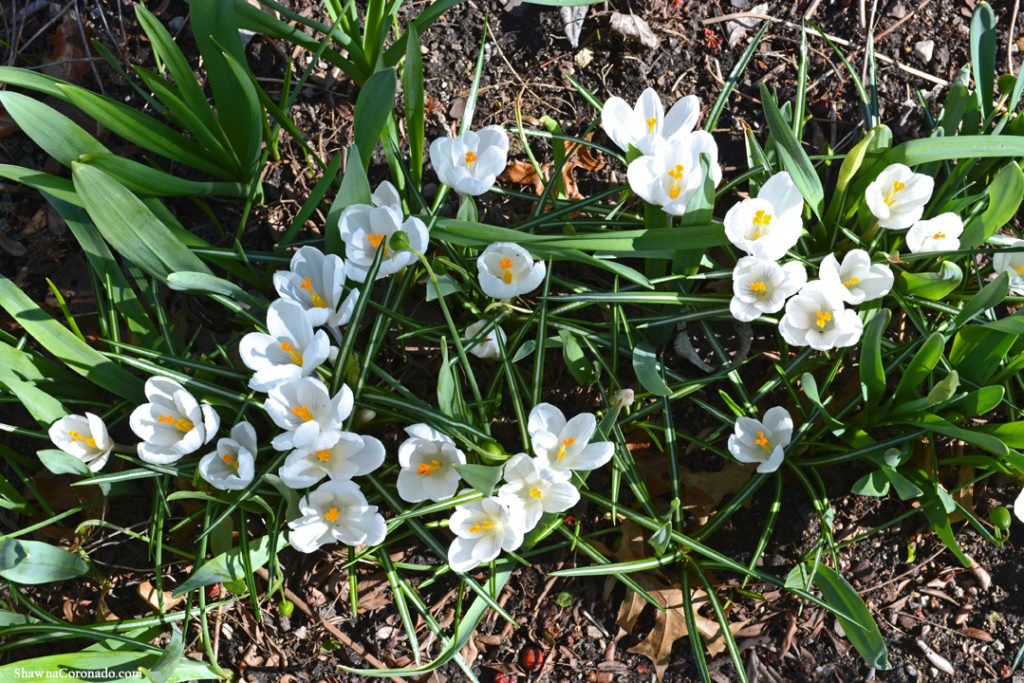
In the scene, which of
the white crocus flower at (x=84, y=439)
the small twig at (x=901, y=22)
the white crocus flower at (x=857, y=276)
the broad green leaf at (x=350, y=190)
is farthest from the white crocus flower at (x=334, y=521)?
the small twig at (x=901, y=22)

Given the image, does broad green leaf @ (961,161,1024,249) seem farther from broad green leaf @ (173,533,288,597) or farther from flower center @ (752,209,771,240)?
broad green leaf @ (173,533,288,597)

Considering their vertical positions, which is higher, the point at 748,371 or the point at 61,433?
the point at 61,433

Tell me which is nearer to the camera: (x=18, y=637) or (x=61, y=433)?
(x=61, y=433)

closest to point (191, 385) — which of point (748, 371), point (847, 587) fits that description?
point (748, 371)

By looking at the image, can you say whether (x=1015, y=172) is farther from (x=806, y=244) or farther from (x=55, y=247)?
(x=55, y=247)

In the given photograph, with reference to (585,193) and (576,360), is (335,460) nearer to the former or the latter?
(576,360)

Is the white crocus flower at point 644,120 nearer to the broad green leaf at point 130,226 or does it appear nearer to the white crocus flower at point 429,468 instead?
the white crocus flower at point 429,468

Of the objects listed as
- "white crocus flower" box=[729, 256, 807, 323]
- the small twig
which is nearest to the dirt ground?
the small twig
